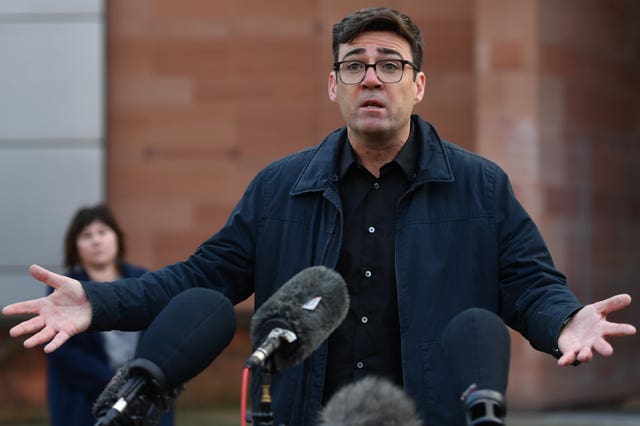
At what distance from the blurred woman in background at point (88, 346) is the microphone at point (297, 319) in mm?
3603

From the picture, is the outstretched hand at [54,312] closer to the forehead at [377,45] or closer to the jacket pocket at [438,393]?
the jacket pocket at [438,393]

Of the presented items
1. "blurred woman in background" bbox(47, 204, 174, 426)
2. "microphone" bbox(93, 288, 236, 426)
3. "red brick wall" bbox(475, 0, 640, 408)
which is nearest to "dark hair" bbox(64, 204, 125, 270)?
"blurred woman in background" bbox(47, 204, 174, 426)

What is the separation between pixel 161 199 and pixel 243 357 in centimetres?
165

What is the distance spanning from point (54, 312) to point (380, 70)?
51.2 inches

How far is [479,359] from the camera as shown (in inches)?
124

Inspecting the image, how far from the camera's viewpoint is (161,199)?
12.0 m

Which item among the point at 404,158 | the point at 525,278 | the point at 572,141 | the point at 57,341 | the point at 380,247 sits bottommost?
the point at 57,341

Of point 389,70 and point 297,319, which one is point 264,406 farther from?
point 389,70

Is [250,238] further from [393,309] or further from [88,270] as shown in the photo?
[88,270]

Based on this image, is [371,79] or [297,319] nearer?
[297,319]

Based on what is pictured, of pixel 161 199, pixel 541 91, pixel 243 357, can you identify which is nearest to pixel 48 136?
pixel 161 199

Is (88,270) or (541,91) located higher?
(541,91)

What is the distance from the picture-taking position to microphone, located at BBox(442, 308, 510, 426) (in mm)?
3002

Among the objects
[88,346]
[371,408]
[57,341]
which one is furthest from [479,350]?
[88,346]
